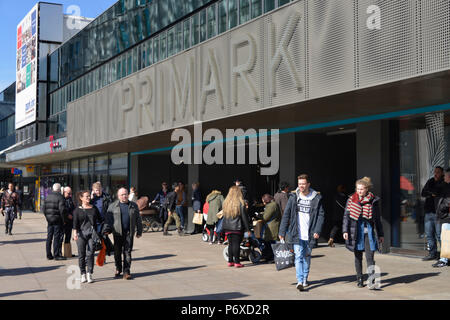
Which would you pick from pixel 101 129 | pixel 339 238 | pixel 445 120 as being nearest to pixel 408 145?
pixel 445 120

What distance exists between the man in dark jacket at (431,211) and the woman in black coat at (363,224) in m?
3.40

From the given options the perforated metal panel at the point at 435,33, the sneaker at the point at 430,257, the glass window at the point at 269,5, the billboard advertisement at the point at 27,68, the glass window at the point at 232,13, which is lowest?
the sneaker at the point at 430,257

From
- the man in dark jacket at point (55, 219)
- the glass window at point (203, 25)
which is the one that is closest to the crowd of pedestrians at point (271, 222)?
the man in dark jacket at point (55, 219)

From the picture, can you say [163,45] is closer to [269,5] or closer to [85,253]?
[269,5]

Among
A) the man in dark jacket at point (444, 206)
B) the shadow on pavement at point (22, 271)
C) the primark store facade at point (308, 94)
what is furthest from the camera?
the man in dark jacket at point (444, 206)

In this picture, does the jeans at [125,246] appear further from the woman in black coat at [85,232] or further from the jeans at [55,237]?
the jeans at [55,237]

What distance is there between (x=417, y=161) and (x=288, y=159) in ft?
13.3

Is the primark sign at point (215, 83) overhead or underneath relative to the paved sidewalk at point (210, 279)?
overhead

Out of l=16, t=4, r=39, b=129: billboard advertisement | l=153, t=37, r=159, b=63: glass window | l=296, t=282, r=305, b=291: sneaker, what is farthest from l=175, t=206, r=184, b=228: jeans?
l=16, t=4, r=39, b=129: billboard advertisement

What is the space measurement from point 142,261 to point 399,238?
20.5 feet

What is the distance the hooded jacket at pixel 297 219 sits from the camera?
8516mm

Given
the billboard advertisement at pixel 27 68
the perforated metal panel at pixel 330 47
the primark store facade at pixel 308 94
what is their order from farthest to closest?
1. the billboard advertisement at pixel 27 68
2. the perforated metal panel at pixel 330 47
3. the primark store facade at pixel 308 94

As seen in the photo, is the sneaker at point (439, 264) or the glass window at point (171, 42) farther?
the glass window at point (171, 42)
